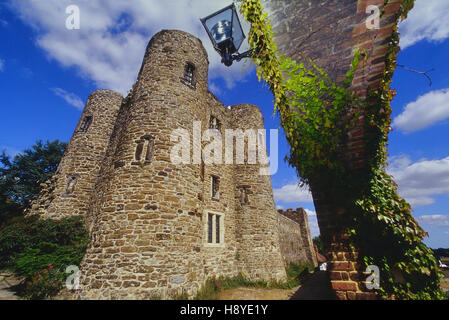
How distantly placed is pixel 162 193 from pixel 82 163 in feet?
23.2

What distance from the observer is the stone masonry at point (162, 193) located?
6.08m

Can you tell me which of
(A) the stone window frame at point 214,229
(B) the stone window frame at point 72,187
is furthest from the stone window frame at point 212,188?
(B) the stone window frame at point 72,187

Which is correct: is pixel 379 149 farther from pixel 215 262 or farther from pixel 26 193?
pixel 26 193

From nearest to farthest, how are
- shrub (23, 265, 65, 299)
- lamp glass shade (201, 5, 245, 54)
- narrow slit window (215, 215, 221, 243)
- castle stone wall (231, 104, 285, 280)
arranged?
lamp glass shade (201, 5, 245, 54)
shrub (23, 265, 65, 299)
narrow slit window (215, 215, 221, 243)
castle stone wall (231, 104, 285, 280)

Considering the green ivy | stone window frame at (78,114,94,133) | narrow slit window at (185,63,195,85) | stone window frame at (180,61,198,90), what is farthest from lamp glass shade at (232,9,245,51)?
stone window frame at (78,114,94,133)

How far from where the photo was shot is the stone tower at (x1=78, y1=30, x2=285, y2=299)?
5996 millimetres

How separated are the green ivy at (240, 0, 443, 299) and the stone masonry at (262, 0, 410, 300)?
0.11 meters

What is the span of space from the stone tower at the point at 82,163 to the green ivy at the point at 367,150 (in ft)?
37.9

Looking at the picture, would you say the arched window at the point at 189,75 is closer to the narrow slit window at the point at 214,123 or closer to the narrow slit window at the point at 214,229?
the narrow slit window at the point at 214,123

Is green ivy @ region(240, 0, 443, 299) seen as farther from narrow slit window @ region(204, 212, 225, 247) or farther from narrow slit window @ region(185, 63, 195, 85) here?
narrow slit window @ region(204, 212, 225, 247)

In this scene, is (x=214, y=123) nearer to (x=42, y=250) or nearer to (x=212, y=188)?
(x=212, y=188)

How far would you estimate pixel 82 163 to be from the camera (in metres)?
10.9
